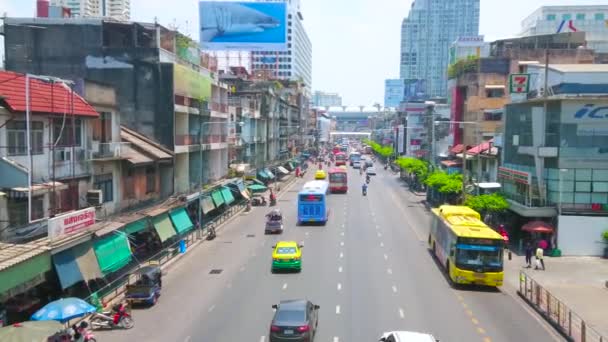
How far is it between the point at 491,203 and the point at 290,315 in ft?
89.0

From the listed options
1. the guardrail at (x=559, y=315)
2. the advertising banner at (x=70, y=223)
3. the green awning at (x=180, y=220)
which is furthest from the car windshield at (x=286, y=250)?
the guardrail at (x=559, y=315)

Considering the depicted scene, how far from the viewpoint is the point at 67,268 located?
25.0 m

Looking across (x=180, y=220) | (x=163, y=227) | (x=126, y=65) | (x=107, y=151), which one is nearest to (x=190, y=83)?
(x=126, y=65)

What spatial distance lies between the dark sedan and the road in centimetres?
122

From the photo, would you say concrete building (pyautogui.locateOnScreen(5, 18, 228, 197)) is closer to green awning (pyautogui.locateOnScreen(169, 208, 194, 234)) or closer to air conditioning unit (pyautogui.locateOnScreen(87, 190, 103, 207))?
green awning (pyautogui.locateOnScreen(169, 208, 194, 234))

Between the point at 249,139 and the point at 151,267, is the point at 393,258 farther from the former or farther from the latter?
the point at 249,139

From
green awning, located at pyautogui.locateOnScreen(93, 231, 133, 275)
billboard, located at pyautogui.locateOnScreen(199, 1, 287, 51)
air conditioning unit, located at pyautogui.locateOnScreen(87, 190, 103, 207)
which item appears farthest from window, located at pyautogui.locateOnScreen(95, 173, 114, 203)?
billboard, located at pyautogui.locateOnScreen(199, 1, 287, 51)

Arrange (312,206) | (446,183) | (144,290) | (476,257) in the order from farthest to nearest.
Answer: (446,183) → (312,206) → (476,257) → (144,290)

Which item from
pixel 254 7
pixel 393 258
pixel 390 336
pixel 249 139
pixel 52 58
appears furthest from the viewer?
pixel 254 7

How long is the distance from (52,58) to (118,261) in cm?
2062

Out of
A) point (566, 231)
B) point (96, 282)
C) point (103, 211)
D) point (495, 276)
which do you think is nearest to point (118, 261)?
point (96, 282)

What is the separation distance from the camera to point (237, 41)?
98.0 meters

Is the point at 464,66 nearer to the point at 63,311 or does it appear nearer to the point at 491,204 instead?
the point at 491,204

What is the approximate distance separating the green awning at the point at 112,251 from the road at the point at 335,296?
260 centimetres
